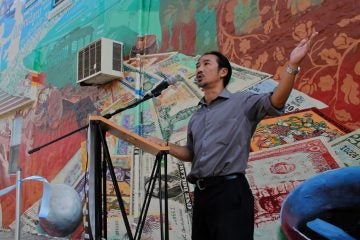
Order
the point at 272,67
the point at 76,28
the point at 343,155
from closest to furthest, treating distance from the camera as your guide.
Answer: the point at 343,155
the point at 272,67
the point at 76,28

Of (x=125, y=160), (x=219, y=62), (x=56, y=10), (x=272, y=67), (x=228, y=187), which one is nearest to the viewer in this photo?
(x=228, y=187)

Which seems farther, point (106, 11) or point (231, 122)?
point (106, 11)

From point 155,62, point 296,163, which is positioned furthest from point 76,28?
point 296,163

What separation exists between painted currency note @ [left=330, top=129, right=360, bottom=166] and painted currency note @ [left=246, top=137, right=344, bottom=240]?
1.7 inches

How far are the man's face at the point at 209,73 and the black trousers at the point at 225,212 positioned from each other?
0.53 meters

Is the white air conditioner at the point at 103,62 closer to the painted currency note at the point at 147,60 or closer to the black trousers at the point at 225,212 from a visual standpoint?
the painted currency note at the point at 147,60

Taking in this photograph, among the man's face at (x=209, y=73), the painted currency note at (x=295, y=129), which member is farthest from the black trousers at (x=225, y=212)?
the painted currency note at (x=295, y=129)

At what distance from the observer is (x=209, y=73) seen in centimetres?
219

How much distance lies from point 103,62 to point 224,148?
9.87 feet

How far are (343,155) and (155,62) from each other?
236 centimetres

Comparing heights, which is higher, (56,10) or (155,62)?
(56,10)

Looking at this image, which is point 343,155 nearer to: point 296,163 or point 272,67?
point 296,163

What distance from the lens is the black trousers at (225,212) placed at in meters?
1.85

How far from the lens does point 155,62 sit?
4453mm
